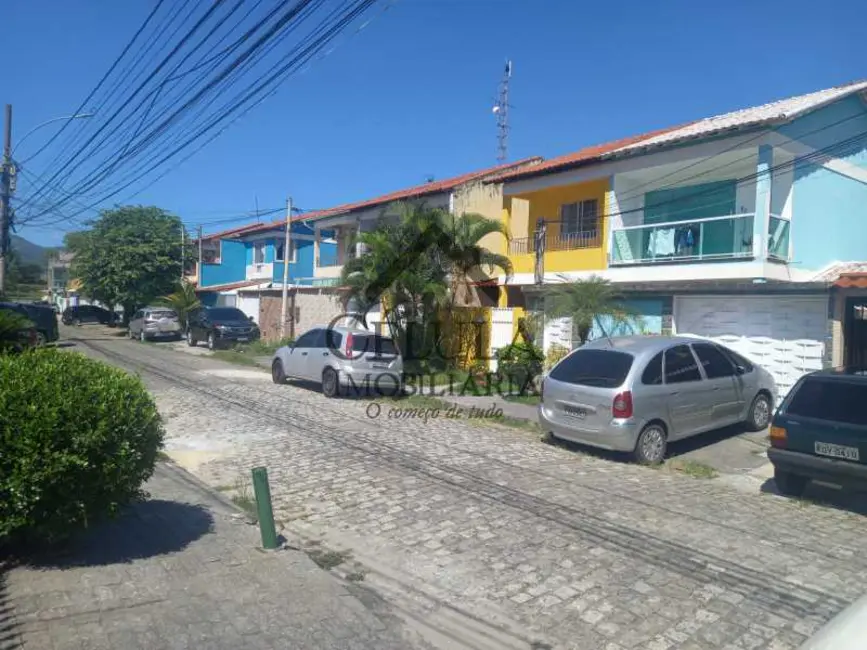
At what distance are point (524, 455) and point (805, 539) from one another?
393 centimetres

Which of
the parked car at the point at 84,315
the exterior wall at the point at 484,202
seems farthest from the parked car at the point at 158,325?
the exterior wall at the point at 484,202

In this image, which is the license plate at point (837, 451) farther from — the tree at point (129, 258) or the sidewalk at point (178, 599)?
the tree at point (129, 258)

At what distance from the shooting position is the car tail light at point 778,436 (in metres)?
7.27

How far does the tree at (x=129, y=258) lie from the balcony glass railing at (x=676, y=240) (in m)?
25.4

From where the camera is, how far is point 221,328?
26.0 metres

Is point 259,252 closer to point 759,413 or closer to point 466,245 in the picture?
point 466,245

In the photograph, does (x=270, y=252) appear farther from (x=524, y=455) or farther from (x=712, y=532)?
(x=712, y=532)

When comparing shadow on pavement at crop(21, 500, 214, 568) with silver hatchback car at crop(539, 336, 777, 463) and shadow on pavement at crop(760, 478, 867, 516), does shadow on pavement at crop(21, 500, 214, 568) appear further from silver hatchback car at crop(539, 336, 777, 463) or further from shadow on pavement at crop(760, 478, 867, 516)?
shadow on pavement at crop(760, 478, 867, 516)

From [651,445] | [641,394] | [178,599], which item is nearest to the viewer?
[178,599]

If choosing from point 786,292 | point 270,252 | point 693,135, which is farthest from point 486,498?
point 270,252

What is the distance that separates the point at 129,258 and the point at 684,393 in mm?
30766

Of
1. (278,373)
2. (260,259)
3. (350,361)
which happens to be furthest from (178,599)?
(260,259)

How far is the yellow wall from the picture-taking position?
16219 mm

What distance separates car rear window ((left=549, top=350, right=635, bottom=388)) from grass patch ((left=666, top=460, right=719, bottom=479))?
1.45 meters
